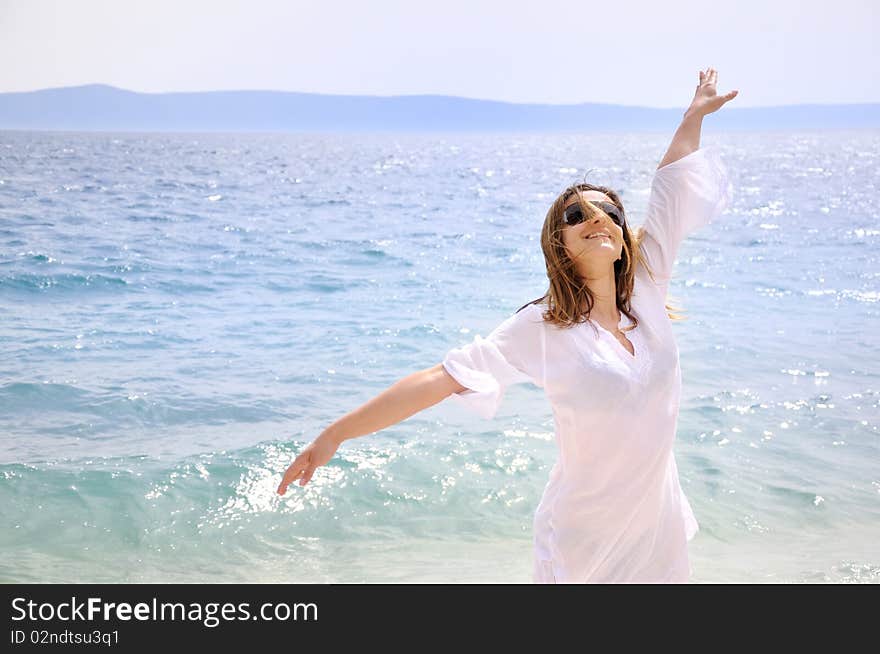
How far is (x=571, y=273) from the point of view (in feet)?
9.09

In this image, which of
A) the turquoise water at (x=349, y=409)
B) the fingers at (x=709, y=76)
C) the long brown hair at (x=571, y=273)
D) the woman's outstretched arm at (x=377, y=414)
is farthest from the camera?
the turquoise water at (x=349, y=409)

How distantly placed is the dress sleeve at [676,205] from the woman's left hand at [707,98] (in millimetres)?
155

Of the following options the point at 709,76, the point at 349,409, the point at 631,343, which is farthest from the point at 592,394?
the point at 349,409

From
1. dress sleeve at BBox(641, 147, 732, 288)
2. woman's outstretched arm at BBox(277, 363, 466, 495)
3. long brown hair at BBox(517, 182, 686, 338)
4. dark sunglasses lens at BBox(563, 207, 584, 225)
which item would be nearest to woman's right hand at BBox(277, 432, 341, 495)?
woman's outstretched arm at BBox(277, 363, 466, 495)

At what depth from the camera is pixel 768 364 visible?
9.02m

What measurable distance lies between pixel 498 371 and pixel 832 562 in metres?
3.07

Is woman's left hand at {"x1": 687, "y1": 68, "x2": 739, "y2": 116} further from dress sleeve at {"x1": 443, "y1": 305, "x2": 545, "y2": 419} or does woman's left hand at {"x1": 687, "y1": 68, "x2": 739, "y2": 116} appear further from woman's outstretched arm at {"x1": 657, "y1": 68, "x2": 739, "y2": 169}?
dress sleeve at {"x1": 443, "y1": 305, "x2": 545, "y2": 419}

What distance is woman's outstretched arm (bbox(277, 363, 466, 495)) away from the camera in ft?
8.38

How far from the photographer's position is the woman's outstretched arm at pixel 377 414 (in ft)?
8.38

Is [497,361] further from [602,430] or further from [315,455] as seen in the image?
[315,455]

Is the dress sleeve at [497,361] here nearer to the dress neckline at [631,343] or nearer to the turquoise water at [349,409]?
the dress neckline at [631,343]

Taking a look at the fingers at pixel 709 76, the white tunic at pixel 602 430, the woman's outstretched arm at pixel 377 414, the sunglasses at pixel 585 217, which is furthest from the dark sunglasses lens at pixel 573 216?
the fingers at pixel 709 76

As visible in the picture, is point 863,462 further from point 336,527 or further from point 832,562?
point 336,527

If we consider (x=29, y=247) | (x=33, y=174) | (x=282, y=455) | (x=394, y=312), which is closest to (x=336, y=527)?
(x=282, y=455)
